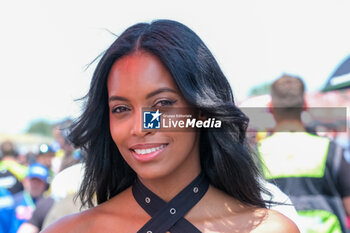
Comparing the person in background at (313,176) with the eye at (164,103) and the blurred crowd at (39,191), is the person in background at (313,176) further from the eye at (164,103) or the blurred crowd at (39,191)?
the eye at (164,103)

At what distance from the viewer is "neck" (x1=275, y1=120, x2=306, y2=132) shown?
3.22 metres

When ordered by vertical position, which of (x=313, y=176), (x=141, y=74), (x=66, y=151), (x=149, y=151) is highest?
(x=141, y=74)

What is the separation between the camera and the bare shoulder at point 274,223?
1.72 meters

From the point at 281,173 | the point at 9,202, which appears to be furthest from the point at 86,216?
the point at 9,202

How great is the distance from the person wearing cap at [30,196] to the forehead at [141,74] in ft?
10.8

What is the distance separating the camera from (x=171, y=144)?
1.70 meters

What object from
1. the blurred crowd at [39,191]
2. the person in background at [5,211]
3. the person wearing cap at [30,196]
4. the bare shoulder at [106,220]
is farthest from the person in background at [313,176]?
the person in background at [5,211]

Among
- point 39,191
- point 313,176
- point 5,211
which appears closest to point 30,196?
point 39,191

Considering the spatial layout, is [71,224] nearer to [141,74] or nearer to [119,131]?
[119,131]

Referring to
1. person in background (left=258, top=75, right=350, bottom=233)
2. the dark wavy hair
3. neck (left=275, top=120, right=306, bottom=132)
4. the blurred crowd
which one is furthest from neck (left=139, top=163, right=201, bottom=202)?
neck (left=275, top=120, right=306, bottom=132)

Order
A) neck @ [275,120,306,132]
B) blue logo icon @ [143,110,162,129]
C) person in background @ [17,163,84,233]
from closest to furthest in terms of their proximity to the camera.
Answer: blue logo icon @ [143,110,162,129] → person in background @ [17,163,84,233] → neck @ [275,120,306,132]

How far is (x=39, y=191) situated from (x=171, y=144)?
3.85 metres

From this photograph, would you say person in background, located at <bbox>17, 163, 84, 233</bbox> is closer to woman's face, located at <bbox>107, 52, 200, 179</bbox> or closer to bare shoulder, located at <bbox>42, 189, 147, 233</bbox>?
bare shoulder, located at <bbox>42, 189, 147, 233</bbox>

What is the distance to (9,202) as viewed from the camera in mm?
4727
